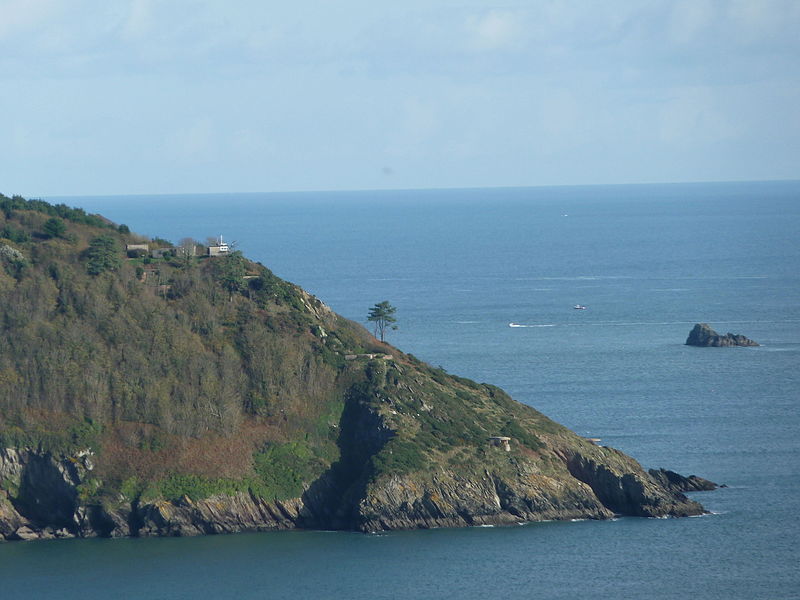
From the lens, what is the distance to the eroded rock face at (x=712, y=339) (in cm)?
13875

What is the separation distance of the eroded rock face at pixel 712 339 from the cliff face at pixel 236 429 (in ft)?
154

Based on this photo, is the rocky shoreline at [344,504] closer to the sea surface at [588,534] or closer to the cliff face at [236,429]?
the cliff face at [236,429]

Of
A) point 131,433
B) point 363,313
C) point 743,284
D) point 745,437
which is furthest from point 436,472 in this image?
point 743,284

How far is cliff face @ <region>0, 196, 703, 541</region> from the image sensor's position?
82438 mm

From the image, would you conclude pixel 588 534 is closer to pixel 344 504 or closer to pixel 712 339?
pixel 344 504

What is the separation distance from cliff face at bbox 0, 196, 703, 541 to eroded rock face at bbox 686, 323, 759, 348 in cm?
4681

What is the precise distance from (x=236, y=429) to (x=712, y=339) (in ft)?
212

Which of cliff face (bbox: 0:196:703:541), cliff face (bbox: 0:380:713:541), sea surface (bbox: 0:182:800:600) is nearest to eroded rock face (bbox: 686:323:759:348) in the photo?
sea surface (bbox: 0:182:800:600)

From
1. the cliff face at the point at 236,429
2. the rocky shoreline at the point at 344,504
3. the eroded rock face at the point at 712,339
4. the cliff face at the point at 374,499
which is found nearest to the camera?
the rocky shoreline at the point at 344,504

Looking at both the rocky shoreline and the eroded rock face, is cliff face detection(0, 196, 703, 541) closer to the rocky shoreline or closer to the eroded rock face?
the rocky shoreline

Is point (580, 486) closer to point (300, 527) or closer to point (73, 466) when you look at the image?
point (300, 527)

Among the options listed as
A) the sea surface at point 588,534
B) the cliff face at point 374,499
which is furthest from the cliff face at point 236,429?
the sea surface at point 588,534

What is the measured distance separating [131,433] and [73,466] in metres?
4.09

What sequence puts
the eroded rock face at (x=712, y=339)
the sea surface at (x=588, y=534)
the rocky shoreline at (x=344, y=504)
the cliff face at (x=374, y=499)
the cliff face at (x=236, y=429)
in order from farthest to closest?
the eroded rock face at (x=712, y=339)
the cliff face at (x=236, y=429)
the cliff face at (x=374, y=499)
the rocky shoreline at (x=344, y=504)
the sea surface at (x=588, y=534)
